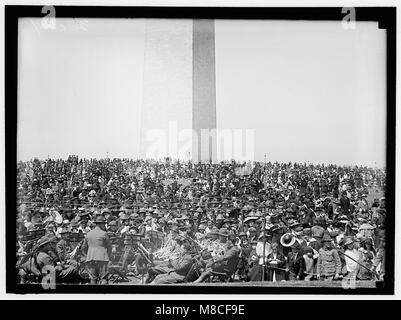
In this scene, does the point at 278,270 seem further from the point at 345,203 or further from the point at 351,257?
the point at 345,203

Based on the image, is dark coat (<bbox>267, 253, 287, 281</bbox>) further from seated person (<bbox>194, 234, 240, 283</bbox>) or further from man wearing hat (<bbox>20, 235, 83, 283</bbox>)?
man wearing hat (<bbox>20, 235, 83, 283</bbox>)

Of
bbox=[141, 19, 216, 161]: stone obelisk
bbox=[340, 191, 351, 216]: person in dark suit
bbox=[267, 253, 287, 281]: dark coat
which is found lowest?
bbox=[267, 253, 287, 281]: dark coat

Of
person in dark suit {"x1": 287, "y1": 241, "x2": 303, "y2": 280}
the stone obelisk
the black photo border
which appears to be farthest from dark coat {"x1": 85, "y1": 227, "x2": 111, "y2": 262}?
person in dark suit {"x1": 287, "y1": 241, "x2": 303, "y2": 280}

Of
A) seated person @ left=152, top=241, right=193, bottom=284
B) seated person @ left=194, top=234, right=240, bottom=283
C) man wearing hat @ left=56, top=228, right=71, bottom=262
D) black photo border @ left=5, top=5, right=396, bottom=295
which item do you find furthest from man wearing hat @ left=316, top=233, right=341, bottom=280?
man wearing hat @ left=56, top=228, right=71, bottom=262

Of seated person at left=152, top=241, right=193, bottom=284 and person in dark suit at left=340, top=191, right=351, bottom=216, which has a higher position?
person in dark suit at left=340, top=191, right=351, bottom=216

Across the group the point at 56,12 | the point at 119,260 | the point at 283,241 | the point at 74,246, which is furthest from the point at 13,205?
the point at 283,241

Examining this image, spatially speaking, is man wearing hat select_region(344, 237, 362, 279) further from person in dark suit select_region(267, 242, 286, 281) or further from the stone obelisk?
the stone obelisk

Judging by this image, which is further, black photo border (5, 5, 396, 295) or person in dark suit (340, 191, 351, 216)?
person in dark suit (340, 191, 351, 216)
